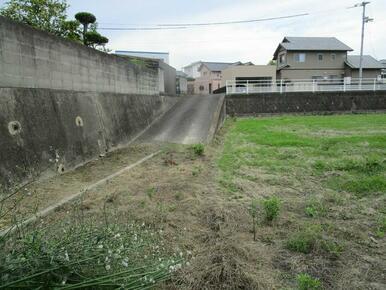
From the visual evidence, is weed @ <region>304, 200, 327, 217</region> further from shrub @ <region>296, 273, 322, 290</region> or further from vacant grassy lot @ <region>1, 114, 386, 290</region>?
shrub @ <region>296, 273, 322, 290</region>

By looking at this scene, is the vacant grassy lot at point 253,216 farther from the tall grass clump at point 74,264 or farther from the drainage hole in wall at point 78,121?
the drainage hole in wall at point 78,121

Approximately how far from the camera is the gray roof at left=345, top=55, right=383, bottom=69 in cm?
2852

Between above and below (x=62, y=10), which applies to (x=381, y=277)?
below

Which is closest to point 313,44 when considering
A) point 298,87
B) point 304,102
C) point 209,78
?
point 298,87

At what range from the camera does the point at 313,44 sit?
94.8 feet

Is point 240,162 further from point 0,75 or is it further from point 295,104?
point 295,104

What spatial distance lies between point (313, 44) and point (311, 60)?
1.75m

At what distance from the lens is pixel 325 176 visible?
229 inches

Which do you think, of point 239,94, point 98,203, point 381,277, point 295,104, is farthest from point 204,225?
point 295,104

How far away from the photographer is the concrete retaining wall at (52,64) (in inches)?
201

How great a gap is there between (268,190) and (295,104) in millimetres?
15346

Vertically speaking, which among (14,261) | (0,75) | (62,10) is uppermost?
(62,10)

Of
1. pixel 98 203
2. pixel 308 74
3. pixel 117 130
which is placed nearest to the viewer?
pixel 98 203

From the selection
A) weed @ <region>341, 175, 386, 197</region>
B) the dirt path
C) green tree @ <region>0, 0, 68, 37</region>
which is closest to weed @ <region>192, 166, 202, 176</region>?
the dirt path
